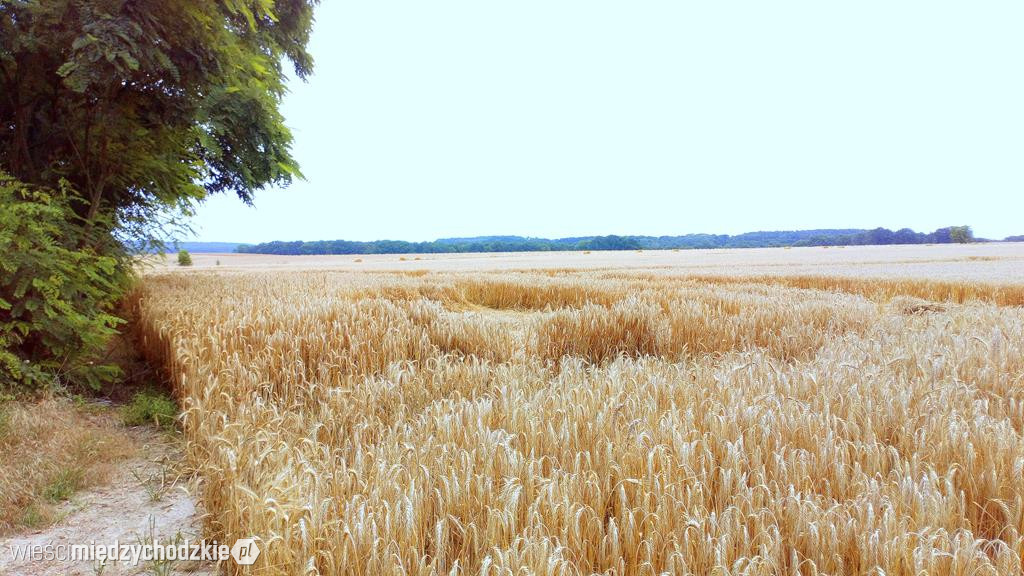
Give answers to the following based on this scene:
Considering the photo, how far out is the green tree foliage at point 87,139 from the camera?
13.3 ft

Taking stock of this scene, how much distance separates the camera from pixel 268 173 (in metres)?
11.1

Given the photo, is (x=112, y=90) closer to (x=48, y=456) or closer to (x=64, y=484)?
(x=48, y=456)

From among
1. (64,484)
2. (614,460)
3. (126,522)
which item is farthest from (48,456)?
(614,460)

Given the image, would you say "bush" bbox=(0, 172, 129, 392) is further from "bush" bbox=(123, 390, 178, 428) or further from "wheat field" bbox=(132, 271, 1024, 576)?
"wheat field" bbox=(132, 271, 1024, 576)

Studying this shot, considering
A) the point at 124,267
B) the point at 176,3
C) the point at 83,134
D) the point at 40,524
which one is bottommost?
the point at 40,524

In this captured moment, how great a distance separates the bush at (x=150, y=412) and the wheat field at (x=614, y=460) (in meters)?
0.24

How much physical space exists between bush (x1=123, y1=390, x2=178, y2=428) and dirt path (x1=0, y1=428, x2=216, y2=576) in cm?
84

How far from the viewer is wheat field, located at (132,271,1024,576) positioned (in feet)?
4.45

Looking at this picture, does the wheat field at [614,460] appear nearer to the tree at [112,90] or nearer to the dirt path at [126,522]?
the dirt path at [126,522]

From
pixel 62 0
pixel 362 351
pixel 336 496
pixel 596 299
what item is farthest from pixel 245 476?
pixel 596 299

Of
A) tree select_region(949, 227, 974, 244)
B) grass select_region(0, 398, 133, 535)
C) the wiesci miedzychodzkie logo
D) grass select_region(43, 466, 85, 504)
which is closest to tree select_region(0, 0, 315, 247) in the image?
grass select_region(0, 398, 133, 535)

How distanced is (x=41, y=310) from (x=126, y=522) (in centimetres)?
258

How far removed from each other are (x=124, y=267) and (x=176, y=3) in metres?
3.02

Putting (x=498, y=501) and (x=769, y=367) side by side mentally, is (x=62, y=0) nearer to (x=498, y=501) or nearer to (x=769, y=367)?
(x=498, y=501)
